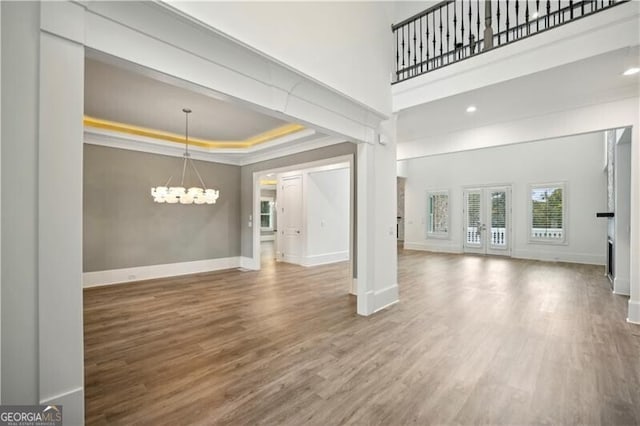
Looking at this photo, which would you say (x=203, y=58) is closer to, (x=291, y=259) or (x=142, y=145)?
(x=142, y=145)

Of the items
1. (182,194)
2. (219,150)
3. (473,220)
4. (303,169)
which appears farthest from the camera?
(473,220)

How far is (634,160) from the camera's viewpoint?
12.1ft

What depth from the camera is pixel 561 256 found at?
8.45 metres

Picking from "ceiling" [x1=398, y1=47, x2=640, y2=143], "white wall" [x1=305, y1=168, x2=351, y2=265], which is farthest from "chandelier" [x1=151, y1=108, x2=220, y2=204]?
"ceiling" [x1=398, y1=47, x2=640, y2=143]

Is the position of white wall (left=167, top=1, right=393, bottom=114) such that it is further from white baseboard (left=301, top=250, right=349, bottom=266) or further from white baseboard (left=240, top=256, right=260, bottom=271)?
white baseboard (left=240, top=256, right=260, bottom=271)

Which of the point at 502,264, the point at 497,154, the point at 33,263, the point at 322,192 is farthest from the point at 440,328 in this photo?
the point at 497,154

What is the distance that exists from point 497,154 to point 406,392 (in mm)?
9767

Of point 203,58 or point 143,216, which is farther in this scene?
point 143,216

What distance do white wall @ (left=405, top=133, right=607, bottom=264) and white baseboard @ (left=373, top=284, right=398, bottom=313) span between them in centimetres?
701

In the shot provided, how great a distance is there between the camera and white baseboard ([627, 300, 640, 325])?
11.8ft

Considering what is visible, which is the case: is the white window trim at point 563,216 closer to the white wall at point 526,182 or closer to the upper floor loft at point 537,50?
the white wall at point 526,182

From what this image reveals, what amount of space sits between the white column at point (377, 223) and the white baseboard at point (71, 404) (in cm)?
303

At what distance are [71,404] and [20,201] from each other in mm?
1174

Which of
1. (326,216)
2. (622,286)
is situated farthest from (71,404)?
(622,286)
